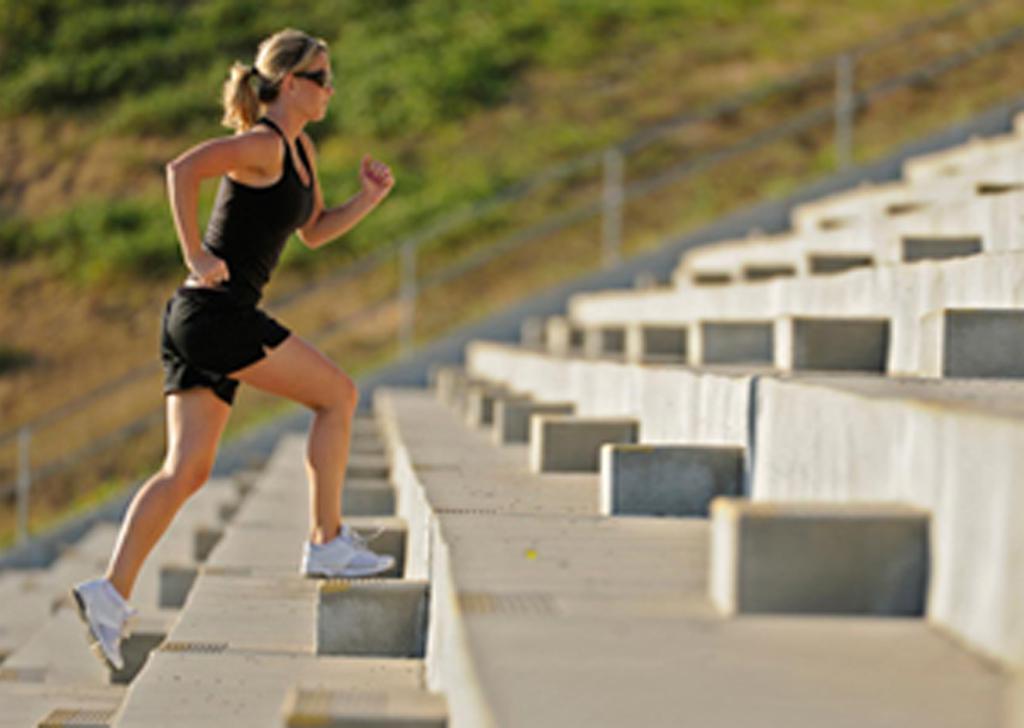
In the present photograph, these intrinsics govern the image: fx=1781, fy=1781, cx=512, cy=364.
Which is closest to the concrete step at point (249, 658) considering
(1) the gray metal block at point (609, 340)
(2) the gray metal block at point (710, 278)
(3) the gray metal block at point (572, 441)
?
(3) the gray metal block at point (572, 441)

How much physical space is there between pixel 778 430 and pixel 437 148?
19.7 metres

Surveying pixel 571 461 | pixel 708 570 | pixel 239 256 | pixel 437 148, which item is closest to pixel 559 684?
pixel 708 570

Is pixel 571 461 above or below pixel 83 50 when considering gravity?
below

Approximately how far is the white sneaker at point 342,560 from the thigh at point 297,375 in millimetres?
380

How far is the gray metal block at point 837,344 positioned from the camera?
5305 millimetres

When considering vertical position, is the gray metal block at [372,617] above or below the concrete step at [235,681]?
above

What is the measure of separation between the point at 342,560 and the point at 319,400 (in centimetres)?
44

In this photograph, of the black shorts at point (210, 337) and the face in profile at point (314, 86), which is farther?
the face in profile at point (314, 86)

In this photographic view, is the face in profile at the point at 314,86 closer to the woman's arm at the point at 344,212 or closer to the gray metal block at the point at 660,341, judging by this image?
the woman's arm at the point at 344,212

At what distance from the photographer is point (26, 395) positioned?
19.5 metres

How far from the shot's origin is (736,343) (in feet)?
22.3

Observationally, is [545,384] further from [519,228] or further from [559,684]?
[519,228]

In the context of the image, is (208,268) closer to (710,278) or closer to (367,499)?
(367,499)

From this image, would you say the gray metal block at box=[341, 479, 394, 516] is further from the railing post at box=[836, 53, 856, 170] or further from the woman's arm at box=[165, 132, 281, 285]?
the railing post at box=[836, 53, 856, 170]
